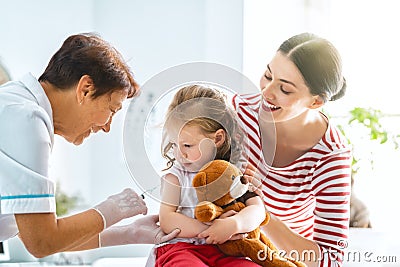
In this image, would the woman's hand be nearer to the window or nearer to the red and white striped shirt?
the red and white striped shirt

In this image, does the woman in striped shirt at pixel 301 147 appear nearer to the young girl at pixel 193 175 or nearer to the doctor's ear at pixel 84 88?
the young girl at pixel 193 175

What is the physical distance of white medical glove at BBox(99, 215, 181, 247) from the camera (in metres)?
1.22

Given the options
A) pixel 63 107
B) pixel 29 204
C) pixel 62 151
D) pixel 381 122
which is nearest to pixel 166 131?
pixel 63 107

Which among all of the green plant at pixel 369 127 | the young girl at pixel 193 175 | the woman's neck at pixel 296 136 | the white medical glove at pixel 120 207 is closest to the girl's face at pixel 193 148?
the young girl at pixel 193 175

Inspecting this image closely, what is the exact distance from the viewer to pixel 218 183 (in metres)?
1.18

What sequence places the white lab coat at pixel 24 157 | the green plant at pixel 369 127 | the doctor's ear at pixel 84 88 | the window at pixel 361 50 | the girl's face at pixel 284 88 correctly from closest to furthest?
1. the white lab coat at pixel 24 157
2. the doctor's ear at pixel 84 88
3. the girl's face at pixel 284 88
4. the green plant at pixel 369 127
5. the window at pixel 361 50

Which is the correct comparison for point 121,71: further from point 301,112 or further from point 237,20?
point 237,20

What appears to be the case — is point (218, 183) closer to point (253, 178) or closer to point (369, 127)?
point (253, 178)

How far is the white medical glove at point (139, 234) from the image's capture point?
1.22 meters

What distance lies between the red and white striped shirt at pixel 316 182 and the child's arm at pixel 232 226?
0.16 m

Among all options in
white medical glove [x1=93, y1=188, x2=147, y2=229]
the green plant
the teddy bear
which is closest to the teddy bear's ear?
the teddy bear

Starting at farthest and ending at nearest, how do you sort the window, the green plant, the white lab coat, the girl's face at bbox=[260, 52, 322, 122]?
the window, the green plant, the girl's face at bbox=[260, 52, 322, 122], the white lab coat

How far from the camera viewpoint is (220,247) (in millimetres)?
1210

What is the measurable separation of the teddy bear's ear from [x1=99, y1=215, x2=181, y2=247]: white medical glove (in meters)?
0.09
